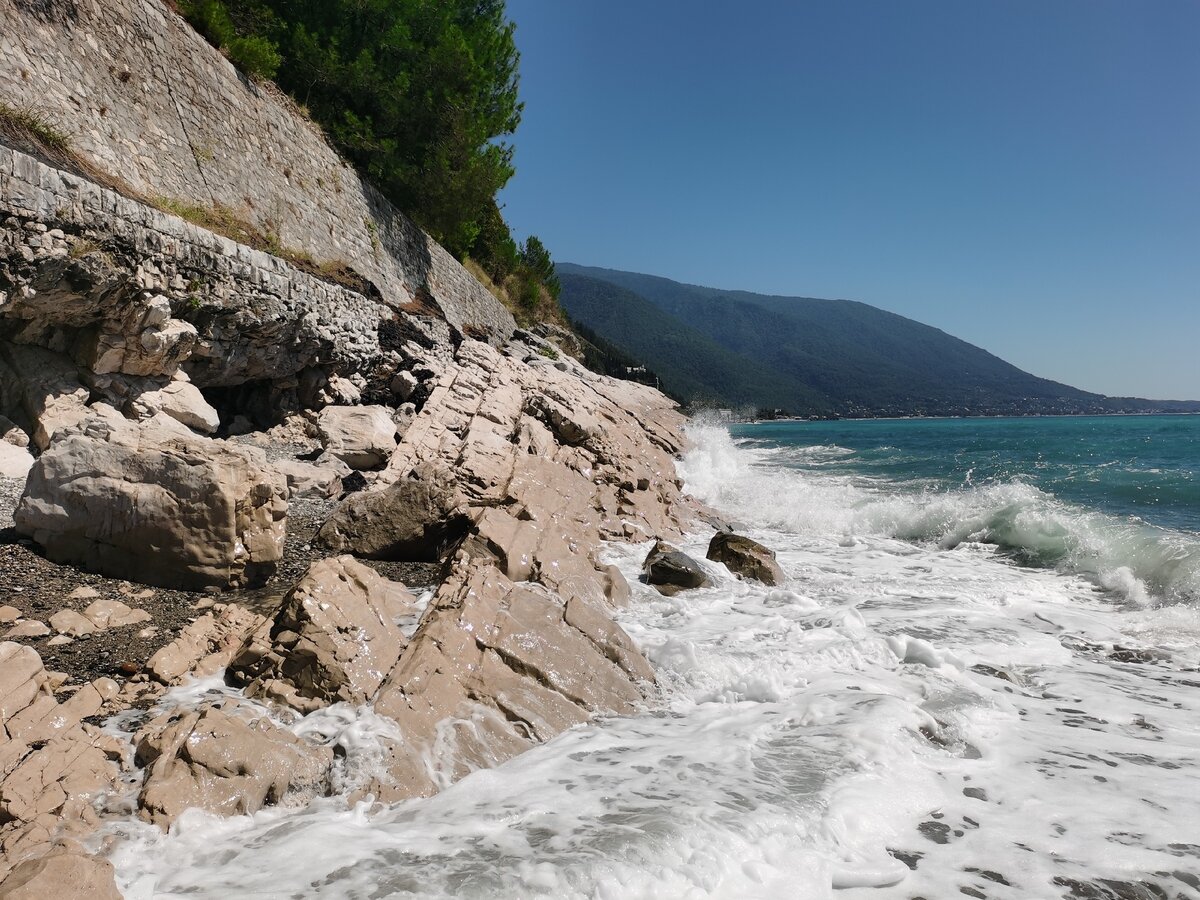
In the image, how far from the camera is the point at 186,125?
40.3 feet

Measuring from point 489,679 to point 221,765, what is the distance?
1590 mm

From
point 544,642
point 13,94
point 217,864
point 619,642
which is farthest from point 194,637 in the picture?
point 13,94

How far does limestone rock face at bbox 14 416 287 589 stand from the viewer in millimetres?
4824

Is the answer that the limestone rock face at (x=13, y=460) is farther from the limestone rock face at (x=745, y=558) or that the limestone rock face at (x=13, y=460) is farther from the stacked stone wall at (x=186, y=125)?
the limestone rock face at (x=745, y=558)

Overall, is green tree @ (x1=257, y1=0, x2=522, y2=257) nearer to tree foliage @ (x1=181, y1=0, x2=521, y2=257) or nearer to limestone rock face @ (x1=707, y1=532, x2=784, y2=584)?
tree foliage @ (x1=181, y1=0, x2=521, y2=257)

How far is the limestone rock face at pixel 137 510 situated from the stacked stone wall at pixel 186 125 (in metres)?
7.59

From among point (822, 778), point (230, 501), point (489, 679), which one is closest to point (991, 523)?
point (822, 778)

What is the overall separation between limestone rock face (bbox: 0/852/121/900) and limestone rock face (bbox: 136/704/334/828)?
536mm

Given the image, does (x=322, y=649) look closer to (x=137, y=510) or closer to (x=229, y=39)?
(x=137, y=510)

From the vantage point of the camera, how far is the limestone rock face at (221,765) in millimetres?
2861

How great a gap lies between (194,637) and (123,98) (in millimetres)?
11624

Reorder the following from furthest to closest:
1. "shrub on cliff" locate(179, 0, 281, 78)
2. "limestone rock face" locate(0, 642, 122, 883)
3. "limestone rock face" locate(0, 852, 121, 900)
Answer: "shrub on cliff" locate(179, 0, 281, 78) < "limestone rock face" locate(0, 642, 122, 883) < "limestone rock face" locate(0, 852, 121, 900)

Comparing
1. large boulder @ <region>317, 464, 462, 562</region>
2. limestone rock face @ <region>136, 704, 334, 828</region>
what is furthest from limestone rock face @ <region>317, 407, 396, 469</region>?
limestone rock face @ <region>136, 704, 334, 828</region>

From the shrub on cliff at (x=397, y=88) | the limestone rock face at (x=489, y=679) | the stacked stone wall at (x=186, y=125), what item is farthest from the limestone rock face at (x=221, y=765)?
the shrub on cliff at (x=397, y=88)
